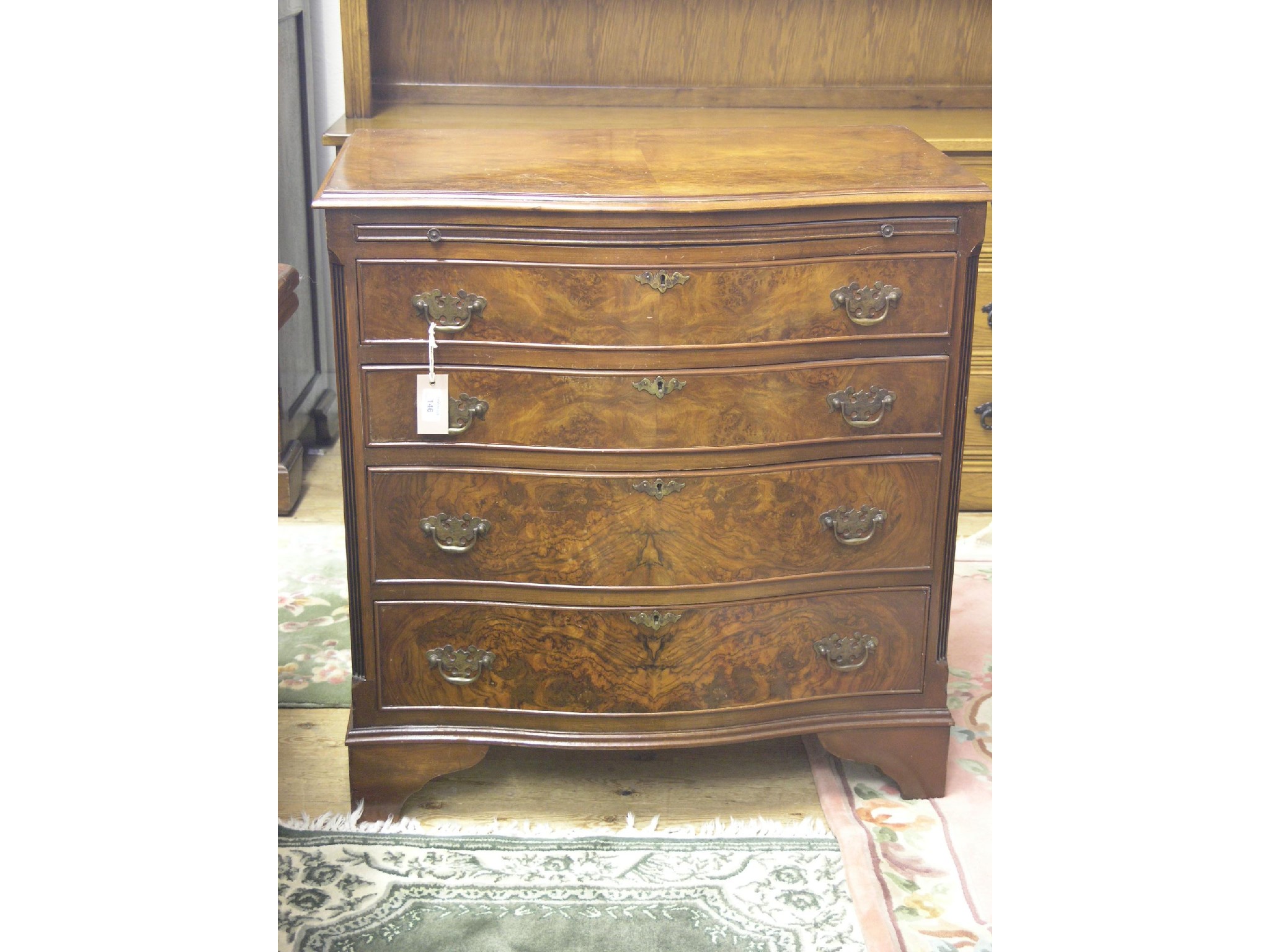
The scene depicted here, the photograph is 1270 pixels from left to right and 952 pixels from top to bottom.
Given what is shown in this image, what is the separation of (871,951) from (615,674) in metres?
0.52

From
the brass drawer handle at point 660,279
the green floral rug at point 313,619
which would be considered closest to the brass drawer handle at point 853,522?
the brass drawer handle at point 660,279

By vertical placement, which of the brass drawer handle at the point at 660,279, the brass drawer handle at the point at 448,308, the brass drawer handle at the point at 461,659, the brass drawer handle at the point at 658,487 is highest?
the brass drawer handle at the point at 660,279

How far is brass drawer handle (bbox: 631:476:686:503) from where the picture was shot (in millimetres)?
1744

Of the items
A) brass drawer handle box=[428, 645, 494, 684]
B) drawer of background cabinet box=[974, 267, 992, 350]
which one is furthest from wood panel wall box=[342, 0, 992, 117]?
brass drawer handle box=[428, 645, 494, 684]

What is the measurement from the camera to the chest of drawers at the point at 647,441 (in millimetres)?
1659

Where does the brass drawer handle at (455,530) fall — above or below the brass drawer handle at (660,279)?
below

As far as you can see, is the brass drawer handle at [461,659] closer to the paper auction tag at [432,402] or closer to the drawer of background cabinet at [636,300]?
the paper auction tag at [432,402]

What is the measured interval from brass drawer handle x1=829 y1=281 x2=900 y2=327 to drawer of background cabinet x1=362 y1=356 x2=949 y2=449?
65 millimetres

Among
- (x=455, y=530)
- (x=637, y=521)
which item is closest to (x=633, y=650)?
(x=637, y=521)

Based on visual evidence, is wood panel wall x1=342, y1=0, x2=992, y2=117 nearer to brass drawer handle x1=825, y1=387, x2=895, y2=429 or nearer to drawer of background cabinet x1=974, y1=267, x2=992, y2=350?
drawer of background cabinet x1=974, y1=267, x2=992, y2=350

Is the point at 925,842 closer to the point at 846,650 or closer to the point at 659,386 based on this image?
the point at 846,650
